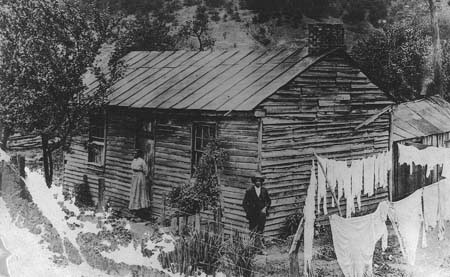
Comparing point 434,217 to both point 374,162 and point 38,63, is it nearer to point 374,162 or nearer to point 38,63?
point 374,162

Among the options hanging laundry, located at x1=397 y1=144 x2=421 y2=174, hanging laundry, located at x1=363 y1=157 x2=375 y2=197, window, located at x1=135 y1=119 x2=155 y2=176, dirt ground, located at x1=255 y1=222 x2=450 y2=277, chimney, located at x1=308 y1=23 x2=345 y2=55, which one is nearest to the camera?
dirt ground, located at x1=255 y1=222 x2=450 y2=277

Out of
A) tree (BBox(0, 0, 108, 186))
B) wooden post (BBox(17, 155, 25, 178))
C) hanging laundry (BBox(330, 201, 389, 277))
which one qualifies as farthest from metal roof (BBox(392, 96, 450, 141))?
wooden post (BBox(17, 155, 25, 178))

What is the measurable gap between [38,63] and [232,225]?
14.7ft

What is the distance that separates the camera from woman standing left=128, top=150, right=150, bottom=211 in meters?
9.93

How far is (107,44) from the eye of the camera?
996 centimetres

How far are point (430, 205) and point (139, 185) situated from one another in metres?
5.48

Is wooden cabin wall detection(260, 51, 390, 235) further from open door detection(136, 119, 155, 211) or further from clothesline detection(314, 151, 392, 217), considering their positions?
open door detection(136, 119, 155, 211)

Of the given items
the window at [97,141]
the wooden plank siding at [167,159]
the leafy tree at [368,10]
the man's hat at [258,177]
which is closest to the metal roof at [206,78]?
the wooden plank siding at [167,159]

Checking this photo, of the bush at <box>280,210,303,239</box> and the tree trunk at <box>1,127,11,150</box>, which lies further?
the bush at <box>280,210,303,239</box>

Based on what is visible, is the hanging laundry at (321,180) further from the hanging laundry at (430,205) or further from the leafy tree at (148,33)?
the leafy tree at (148,33)

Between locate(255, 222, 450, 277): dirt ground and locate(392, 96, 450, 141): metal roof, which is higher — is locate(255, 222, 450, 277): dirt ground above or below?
below

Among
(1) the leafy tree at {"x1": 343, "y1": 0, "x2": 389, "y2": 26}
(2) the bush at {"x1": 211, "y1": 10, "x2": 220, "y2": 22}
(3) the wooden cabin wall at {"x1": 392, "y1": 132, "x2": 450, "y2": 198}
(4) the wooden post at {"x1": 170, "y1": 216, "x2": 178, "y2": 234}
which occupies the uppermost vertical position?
(1) the leafy tree at {"x1": 343, "y1": 0, "x2": 389, "y2": 26}

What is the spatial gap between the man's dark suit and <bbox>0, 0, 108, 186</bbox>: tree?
3537 millimetres

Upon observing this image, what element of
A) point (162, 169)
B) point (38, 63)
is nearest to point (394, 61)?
point (162, 169)
